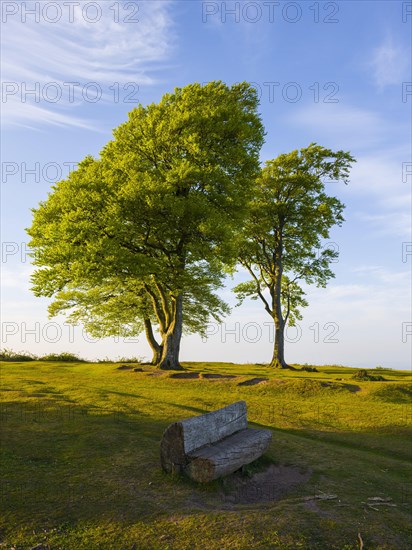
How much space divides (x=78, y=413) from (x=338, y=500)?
12120 mm

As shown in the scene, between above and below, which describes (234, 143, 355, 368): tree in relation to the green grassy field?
above

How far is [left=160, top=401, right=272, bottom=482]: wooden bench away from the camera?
1165cm

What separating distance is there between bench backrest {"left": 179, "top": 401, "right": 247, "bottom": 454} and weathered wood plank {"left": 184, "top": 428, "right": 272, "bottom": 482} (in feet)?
0.60

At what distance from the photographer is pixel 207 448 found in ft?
41.1

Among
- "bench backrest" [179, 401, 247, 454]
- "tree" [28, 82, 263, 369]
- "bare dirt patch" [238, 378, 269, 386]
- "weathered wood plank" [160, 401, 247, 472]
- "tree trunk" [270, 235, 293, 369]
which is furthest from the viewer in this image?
"tree trunk" [270, 235, 293, 369]

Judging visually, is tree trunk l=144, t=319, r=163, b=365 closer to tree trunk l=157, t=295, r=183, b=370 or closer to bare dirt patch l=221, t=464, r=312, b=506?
tree trunk l=157, t=295, r=183, b=370

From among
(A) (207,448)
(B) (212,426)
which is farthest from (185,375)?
(A) (207,448)

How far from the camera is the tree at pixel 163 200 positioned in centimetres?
Result: 3156

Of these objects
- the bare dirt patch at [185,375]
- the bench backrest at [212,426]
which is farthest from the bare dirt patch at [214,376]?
the bench backrest at [212,426]

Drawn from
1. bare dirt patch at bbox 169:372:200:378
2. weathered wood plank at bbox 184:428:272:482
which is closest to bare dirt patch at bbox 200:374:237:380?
bare dirt patch at bbox 169:372:200:378

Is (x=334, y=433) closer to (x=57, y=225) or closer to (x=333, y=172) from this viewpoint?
(x=57, y=225)

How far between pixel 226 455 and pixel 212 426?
118cm

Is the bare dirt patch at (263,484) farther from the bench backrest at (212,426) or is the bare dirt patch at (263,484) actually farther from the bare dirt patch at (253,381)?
the bare dirt patch at (253,381)

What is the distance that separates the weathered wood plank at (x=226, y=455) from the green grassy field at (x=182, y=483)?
1.05 ft
